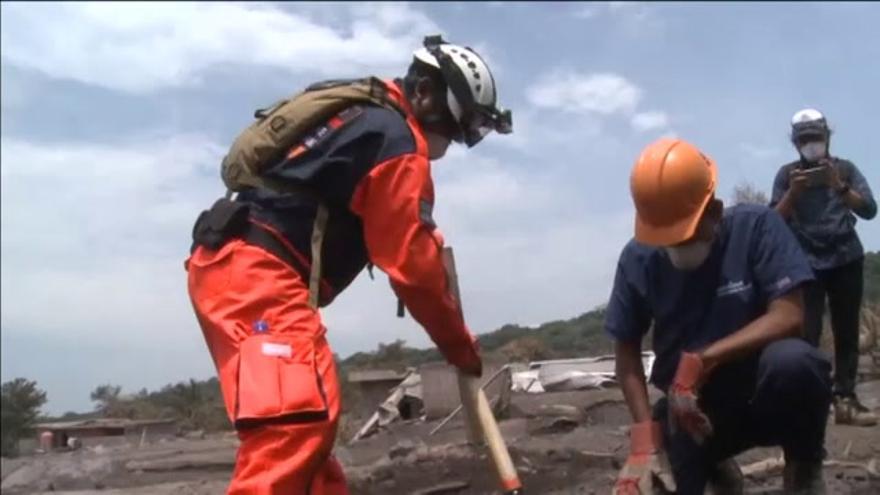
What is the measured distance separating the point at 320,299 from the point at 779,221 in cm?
149

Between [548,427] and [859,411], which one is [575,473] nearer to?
[859,411]

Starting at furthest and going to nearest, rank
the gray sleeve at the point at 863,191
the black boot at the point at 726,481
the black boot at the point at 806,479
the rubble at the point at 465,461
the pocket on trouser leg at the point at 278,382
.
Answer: the gray sleeve at the point at 863,191 < the rubble at the point at 465,461 < the black boot at the point at 726,481 < the black boot at the point at 806,479 < the pocket on trouser leg at the point at 278,382

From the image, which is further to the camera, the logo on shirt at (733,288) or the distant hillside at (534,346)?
the distant hillside at (534,346)

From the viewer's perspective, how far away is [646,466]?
458 cm

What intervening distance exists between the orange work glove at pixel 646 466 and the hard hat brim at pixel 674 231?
59cm

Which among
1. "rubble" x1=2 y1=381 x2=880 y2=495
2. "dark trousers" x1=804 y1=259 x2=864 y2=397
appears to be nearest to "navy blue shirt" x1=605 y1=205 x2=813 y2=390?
"rubble" x1=2 y1=381 x2=880 y2=495

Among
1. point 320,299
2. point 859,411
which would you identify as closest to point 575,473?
point 859,411

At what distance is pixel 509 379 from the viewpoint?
11070 millimetres

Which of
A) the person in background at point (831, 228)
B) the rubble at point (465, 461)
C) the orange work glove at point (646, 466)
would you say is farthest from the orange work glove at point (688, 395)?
the person in background at point (831, 228)

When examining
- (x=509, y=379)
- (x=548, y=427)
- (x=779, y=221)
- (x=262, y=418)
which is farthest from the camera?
(x=509, y=379)

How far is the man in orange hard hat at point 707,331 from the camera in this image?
14.6 ft

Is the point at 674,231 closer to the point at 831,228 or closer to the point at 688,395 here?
the point at 688,395

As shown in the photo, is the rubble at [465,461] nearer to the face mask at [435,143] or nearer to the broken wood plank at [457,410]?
the broken wood plank at [457,410]

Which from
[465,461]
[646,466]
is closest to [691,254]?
[646,466]
